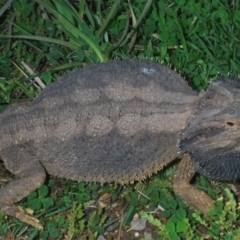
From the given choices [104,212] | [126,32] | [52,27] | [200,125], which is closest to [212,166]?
[200,125]

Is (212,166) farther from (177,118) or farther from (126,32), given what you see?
(126,32)

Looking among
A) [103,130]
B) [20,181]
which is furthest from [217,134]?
[20,181]

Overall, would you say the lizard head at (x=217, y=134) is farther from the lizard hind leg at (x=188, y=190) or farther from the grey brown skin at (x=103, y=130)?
the lizard hind leg at (x=188, y=190)

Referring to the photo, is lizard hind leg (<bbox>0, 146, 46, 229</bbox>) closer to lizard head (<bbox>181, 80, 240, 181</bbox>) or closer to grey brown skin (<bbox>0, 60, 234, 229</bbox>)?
grey brown skin (<bbox>0, 60, 234, 229</bbox>)

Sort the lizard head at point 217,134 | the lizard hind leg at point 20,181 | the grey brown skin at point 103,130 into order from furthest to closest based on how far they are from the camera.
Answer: the lizard hind leg at point 20,181 → the grey brown skin at point 103,130 → the lizard head at point 217,134

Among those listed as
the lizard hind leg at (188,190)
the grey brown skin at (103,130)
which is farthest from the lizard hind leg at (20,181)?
the lizard hind leg at (188,190)

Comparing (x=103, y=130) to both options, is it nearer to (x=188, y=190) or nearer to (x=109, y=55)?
(x=188, y=190)

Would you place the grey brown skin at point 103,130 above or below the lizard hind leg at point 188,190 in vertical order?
above
